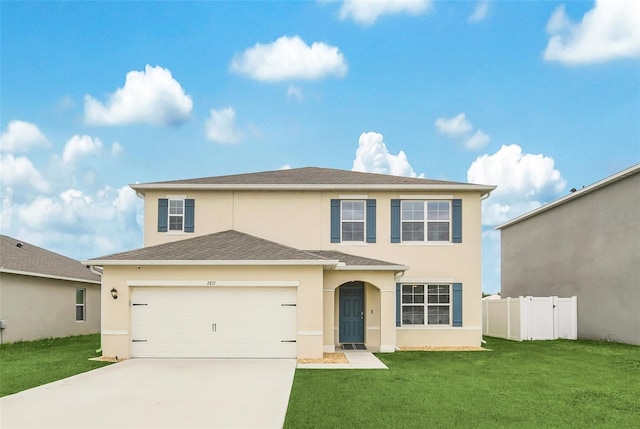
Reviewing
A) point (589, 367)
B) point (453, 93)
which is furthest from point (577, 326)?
point (453, 93)

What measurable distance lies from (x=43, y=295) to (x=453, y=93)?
1902 cm

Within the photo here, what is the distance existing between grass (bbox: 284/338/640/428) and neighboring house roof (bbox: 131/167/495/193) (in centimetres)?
580

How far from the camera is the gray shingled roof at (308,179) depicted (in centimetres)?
1844

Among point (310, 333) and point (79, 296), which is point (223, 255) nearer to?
point (310, 333)

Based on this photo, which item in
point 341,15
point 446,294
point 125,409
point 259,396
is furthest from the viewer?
point 341,15

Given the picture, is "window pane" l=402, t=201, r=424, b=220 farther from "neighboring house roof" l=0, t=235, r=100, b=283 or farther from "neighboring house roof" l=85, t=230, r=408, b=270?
"neighboring house roof" l=0, t=235, r=100, b=283

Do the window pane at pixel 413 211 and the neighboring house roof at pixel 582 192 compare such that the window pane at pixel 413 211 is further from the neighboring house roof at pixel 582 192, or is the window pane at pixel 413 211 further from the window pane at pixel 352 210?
the neighboring house roof at pixel 582 192

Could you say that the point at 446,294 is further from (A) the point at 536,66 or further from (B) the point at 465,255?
(A) the point at 536,66

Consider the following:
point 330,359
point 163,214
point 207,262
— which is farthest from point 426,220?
point 163,214

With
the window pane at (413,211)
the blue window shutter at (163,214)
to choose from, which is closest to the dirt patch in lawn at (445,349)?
the window pane at (413,211)

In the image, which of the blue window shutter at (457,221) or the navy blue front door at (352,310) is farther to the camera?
the blue window shutter at (457,221)

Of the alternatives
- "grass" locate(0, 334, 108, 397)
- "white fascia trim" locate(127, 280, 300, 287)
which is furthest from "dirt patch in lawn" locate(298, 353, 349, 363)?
"grass" locate(0, 334, 108, 397)

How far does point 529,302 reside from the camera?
67.5 ft

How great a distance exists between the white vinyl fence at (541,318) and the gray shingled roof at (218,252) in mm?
10153
